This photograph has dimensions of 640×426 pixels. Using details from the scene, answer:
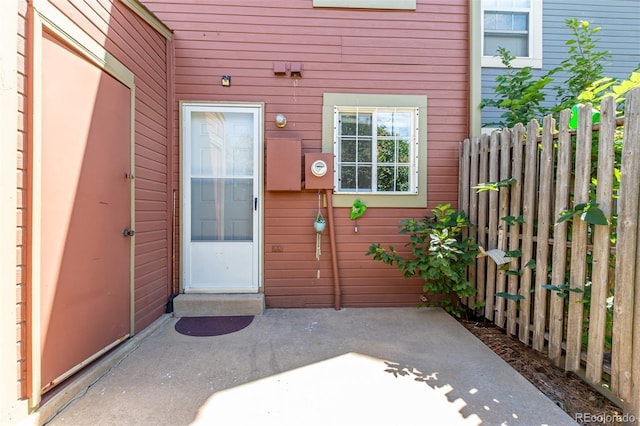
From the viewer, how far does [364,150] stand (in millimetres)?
3422

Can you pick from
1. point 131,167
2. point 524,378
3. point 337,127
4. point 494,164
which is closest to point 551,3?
point 494,164

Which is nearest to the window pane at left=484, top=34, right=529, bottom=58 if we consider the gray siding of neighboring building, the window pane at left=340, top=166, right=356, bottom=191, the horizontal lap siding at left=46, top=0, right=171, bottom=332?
the gray siding of neighboring building

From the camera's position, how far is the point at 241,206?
331 cm

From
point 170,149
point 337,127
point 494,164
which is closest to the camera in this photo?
point 494,164

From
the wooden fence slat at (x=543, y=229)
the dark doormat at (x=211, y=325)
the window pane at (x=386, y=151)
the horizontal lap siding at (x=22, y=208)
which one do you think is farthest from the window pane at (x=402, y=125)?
the horizontal lap siding at (x=22, y=208)

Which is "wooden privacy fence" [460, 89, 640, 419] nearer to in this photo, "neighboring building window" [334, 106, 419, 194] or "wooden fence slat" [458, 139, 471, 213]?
"wooden fence slat" [458, 139, 471, 213]

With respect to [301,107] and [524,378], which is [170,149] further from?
[524,378]

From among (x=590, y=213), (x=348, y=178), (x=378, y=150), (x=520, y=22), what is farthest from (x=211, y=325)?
(x=520, y=22)

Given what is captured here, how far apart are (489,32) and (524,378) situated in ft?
15.1

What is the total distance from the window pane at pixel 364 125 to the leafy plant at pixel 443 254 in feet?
3.86

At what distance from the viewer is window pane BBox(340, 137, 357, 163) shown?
3.41m

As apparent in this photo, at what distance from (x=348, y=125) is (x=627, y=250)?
2606 mm

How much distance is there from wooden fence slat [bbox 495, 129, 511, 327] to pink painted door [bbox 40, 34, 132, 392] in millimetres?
3327

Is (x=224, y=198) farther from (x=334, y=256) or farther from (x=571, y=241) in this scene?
(x=571, y=241)
